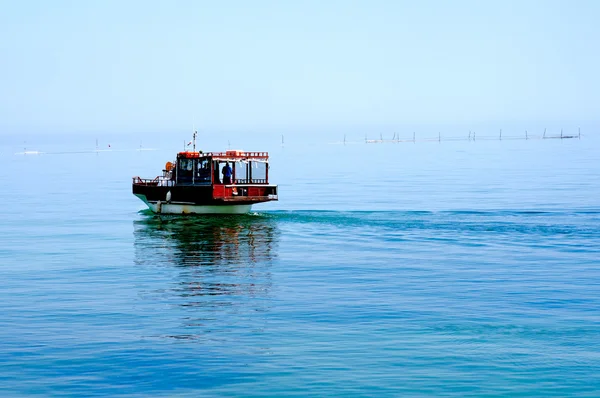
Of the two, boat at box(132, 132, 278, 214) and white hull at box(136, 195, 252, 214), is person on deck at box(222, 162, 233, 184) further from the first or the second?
white hull at box(136, 195, 252, 214)

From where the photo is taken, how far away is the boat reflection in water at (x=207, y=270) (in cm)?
3216

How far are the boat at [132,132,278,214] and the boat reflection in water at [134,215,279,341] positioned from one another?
1291mm

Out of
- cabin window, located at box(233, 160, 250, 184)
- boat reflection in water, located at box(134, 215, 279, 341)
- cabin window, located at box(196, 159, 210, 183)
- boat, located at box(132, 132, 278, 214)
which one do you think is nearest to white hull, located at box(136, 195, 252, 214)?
boat, located at box(132, 132, 278, 214)

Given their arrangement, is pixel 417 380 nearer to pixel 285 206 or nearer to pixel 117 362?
pixel 117 362

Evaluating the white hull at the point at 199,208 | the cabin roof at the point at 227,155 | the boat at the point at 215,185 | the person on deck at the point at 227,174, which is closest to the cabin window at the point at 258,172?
the boat at the point at 215,185

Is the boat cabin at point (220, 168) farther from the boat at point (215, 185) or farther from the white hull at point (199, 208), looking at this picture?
A: the white hull at point (199, 208)

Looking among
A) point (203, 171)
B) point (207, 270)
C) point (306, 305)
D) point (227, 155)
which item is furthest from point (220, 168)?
point (306, 305)

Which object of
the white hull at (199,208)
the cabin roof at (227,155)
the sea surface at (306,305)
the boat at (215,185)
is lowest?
the sea surface at (306,305)

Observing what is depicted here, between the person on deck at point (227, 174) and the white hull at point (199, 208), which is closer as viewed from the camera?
the person on deck at point (227, 174)

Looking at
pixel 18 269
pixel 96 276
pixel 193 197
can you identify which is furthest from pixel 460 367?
pixel 193 197

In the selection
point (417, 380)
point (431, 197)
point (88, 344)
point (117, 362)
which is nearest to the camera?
point (417, 380)

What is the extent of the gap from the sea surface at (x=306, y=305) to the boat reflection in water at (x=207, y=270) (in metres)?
0.14

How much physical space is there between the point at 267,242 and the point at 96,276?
14339 mm

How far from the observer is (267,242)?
178 ft
